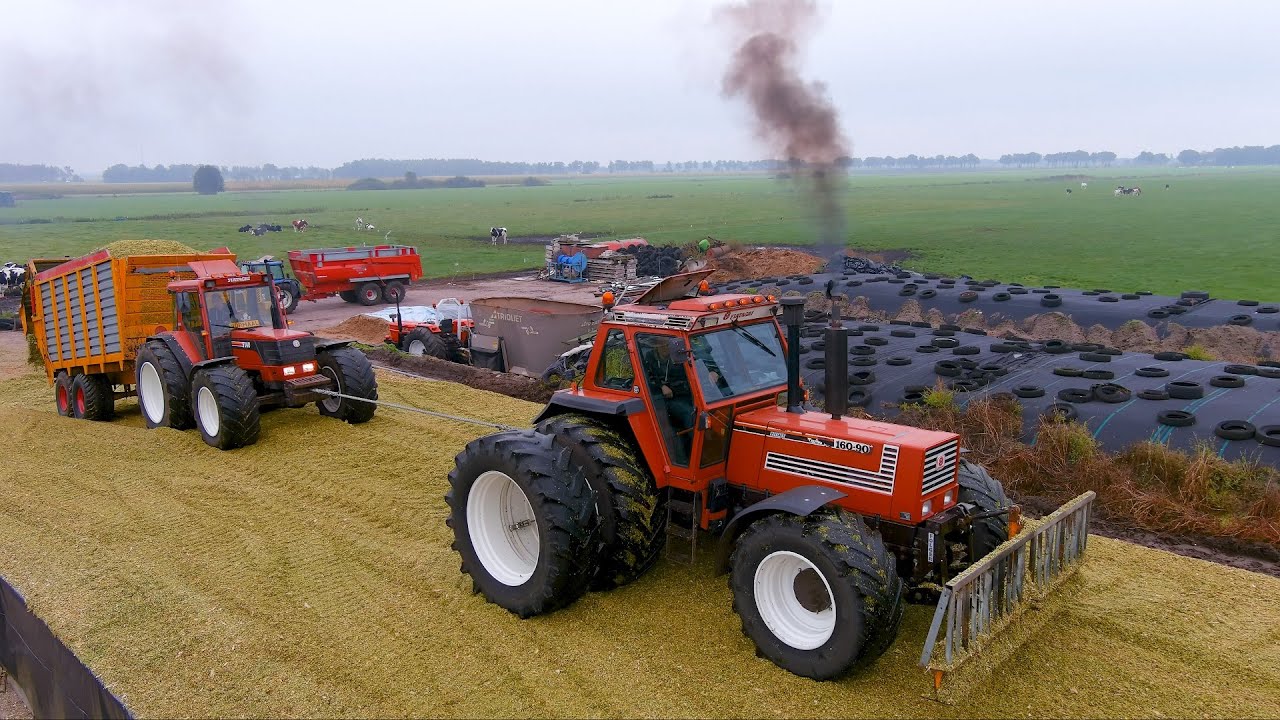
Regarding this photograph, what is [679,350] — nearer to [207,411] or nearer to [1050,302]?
[207,411]

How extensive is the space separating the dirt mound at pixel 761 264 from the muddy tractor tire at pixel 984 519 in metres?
28.4

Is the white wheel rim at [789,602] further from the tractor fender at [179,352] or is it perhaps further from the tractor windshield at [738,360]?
the tractor fender at [179,352]

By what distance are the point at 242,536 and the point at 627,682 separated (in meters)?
4.92

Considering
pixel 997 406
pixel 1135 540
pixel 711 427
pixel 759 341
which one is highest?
pixel 759 341

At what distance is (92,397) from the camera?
14133 mm

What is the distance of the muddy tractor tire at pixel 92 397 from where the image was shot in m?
14.1

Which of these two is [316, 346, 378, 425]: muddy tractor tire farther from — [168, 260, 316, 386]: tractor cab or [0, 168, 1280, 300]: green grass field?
[0, 168, 1280, 300]: green grass field

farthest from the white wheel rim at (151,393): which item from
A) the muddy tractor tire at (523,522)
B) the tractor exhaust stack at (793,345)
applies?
the tractor exhaust stack at (793,345)

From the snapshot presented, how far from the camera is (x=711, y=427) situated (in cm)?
699

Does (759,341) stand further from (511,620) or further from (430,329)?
(430,329)

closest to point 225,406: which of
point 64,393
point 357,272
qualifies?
point 64,393

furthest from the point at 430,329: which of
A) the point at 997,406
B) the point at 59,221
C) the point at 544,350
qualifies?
the point at 59,221

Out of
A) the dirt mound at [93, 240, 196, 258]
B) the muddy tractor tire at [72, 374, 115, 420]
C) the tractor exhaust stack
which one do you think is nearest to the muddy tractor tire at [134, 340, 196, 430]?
the muddy tractor tire at [72, 374, 115, 420]

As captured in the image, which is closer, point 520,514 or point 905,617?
point 905,617
